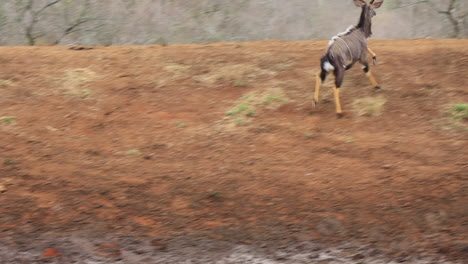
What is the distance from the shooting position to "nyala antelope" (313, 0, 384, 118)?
387 inches

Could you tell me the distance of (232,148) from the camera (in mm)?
9367

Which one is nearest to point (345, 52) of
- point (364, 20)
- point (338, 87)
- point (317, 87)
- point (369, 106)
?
point (338, 87)

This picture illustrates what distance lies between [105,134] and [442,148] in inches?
177

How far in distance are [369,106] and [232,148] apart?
7.46ft

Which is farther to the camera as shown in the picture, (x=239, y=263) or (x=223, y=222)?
(x=223, y=222)

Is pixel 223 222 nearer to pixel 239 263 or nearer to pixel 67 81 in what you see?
pixel 239 263

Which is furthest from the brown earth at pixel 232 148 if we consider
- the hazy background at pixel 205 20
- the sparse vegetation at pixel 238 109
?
the hazy background at pixel 205 20

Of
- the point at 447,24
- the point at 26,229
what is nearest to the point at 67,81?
the point at 26,229

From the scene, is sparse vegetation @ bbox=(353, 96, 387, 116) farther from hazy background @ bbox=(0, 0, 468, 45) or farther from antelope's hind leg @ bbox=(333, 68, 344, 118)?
hazy background @ bbox=(0, 0, 468, 45)

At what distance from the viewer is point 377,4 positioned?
410 inches

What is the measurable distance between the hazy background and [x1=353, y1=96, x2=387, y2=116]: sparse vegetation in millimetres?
4382

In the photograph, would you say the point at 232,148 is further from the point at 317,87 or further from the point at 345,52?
the point at 345,52

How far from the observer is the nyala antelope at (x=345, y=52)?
9.83 m

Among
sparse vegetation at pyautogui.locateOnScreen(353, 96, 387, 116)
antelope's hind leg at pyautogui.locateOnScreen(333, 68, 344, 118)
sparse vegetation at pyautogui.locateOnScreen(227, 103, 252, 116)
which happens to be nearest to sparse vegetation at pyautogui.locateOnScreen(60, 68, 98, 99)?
sparse vegetation at pyautogui.locateOnScreen(227, 103, 252, 116)
